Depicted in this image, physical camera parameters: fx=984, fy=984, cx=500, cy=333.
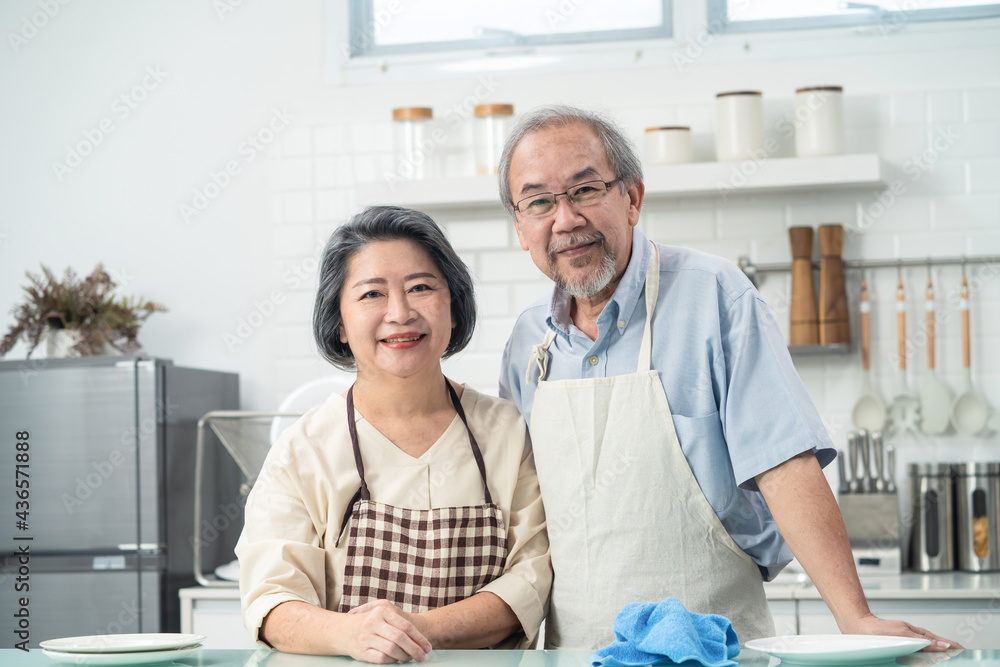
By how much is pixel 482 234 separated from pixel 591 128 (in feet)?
5.80

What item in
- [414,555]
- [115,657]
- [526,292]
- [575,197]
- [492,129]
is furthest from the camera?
[526,292]

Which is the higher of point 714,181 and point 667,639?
point 714,181

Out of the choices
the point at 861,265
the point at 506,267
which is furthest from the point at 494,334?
the point at 861,265

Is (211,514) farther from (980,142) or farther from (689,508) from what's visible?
(980,142)

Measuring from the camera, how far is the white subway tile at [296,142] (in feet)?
11.8

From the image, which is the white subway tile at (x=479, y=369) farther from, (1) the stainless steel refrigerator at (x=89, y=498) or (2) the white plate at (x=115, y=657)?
(2) the white plate at (x=115, y=657)

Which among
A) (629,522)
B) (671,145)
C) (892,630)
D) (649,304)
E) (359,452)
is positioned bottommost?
(892,630)

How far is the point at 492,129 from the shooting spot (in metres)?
3.36

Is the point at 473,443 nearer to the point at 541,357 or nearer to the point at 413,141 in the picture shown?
the point at 541,357

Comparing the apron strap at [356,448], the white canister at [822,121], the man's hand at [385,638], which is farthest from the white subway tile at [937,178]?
the man's hand at [385,638]

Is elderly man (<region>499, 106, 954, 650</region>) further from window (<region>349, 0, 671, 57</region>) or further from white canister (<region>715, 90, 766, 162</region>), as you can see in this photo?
window (<region>349, 0, 671, 57</region>)

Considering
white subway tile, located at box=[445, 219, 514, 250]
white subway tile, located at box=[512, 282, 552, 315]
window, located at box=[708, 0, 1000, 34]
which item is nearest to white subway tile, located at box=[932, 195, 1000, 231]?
window, located at box=[708, 0, 1000, 34]

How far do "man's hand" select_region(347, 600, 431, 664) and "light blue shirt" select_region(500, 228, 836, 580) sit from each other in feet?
1.62

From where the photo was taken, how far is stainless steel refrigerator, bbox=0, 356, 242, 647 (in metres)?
2.93
